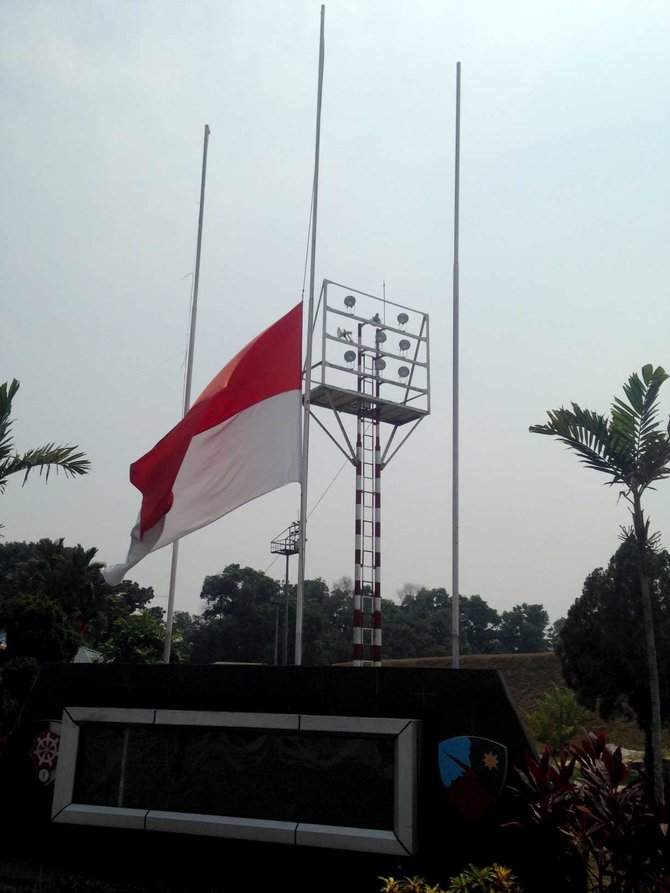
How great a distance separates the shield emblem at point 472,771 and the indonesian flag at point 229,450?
479 centimetres

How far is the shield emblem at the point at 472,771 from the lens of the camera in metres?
7.82

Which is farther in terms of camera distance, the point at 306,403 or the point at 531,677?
the point at 531,677

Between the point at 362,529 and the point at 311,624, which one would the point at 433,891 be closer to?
the point at 362,529

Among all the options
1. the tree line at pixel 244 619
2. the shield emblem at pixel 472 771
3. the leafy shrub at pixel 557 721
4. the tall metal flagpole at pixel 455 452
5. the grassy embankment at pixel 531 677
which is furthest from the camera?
the tree line at pixel 244 619

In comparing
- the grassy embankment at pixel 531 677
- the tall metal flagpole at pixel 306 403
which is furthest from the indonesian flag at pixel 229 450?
the grassy embankment at pixel 531 677

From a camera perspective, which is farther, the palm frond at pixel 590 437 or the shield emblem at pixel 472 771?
the palm frond at pixel 590 437

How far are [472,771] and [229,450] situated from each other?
5.68 metres

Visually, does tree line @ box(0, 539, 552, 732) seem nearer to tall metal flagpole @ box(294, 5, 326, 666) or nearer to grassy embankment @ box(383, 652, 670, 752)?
grassy embankment @ box(383, 652, 670, 752)

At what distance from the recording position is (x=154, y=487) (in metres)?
11.9

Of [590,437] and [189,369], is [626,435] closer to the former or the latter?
[590,437]

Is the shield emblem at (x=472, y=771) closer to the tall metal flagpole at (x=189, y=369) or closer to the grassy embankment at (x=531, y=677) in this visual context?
the tall metal flagpole at (x=189, y=369)

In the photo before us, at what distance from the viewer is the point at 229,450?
12.0 meters

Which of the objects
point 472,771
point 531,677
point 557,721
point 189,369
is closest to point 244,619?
point 531,677

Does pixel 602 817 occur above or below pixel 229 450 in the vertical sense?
below
